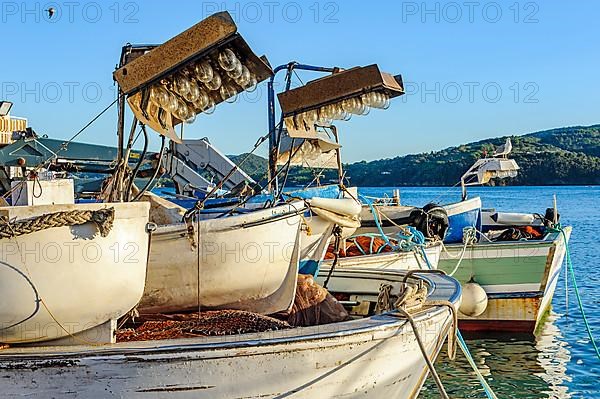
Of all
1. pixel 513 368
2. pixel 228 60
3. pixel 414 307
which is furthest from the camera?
pixel 513 368

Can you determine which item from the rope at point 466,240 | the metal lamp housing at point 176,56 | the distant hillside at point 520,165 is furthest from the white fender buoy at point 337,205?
the distant hillside at point 520,165

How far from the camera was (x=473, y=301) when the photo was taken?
11.6 meters

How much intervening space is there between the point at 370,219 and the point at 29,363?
8.31 meters

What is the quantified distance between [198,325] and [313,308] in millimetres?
1408

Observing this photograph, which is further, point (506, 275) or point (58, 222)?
point (506, 275)

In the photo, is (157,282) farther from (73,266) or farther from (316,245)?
(316,245)

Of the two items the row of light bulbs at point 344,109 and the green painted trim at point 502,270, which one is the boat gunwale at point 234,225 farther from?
the green painted trim at point 502,270

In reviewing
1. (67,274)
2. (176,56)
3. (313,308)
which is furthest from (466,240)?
(67,274)

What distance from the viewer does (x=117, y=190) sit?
4.81 meters

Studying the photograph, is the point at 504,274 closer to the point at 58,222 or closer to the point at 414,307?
the point at 414,307

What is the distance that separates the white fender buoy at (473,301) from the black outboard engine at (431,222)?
1.00 metres

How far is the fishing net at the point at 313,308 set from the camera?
5.93 metres

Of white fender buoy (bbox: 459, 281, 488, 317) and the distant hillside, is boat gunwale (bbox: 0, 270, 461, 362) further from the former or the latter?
the distant hillside

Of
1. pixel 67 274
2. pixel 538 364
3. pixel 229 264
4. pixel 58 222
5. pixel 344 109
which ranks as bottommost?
pixel 538 364
